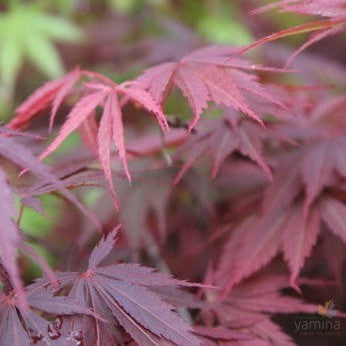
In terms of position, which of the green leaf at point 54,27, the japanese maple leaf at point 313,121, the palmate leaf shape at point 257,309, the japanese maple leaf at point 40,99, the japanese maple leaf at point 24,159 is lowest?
the palmate leaf shape at point 257,309

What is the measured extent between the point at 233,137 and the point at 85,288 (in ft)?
1.01

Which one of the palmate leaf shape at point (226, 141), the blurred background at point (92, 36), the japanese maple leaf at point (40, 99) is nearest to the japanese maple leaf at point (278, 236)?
the palmate leaf shape at point (226, 141)

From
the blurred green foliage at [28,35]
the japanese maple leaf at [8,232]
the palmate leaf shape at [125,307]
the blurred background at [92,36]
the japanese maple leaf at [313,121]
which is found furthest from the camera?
the blurred green foliage at [28,35]

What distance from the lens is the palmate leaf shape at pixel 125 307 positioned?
617 mm

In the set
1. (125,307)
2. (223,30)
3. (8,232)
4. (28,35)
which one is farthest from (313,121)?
(28,35)

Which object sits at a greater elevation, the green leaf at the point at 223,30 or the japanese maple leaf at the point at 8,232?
the green leaf at the point at 223,30

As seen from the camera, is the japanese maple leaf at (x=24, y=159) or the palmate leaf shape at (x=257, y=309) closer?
the japanese maple leaf at (x=24, y=159)

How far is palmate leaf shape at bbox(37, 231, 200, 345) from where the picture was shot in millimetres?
617

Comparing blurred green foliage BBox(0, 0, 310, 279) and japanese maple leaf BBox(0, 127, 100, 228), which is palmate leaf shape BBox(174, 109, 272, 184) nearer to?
japanese maple leaf BBox(0, 127, 100, 228)

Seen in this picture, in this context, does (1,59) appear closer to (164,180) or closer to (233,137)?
(164,180)

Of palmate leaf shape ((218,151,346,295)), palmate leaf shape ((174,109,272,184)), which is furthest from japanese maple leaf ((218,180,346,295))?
palmate leaf shape ((174,109,272,184))

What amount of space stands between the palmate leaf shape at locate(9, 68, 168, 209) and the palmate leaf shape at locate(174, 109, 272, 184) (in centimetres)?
11

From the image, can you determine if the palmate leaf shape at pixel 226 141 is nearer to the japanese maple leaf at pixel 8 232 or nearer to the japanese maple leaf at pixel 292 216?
the japanese maple leaf at pixel 292 216

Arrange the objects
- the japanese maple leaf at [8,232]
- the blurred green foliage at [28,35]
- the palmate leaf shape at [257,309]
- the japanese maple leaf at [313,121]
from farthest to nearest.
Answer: the blurred green foliage at [28,35], the japanese maple leaf at [313,121], the palmate leaf shape at [257,309], the japanese maple leaf at [8,232]
